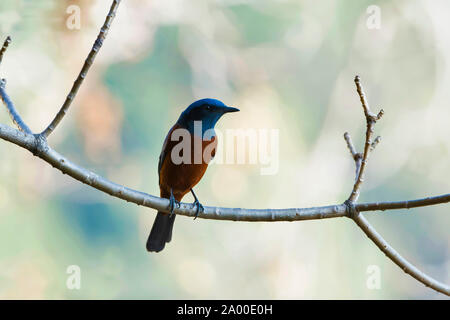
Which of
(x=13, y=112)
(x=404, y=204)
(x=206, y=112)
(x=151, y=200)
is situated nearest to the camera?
(x=404, y=204)

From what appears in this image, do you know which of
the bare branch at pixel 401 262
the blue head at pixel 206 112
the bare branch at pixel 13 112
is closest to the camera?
the bare branch at pixel 13 112

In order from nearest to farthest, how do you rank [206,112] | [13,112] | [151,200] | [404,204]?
[404,204]
[13,112]
[151,200]
[206,112]

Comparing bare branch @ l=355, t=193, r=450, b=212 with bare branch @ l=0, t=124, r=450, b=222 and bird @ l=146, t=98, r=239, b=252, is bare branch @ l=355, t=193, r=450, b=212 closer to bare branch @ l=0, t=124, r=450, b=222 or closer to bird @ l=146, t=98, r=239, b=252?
bare branch @ l=0, t=124, r=450, b=222

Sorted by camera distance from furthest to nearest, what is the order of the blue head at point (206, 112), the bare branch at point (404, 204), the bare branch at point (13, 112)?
the blue head at point (206, 112), the bare branch at point (13, 112), the bare branch at point (404, 204)

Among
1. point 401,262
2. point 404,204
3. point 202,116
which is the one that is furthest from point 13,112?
point 401,262

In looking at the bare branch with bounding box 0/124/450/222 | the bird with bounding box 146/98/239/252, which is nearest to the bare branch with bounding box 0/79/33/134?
the bare branch with bounding box 0/124/450/222

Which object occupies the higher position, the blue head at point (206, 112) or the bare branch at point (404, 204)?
the blue head at point (206, 112)

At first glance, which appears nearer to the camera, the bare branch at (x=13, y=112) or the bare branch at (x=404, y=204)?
the bare branch at (x=404, y=204)

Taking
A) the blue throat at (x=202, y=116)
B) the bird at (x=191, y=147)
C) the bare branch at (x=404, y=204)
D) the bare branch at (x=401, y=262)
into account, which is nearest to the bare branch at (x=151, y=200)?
the bare branch at (x=404, y=204)

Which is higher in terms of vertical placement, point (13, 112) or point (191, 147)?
point (191, 147)

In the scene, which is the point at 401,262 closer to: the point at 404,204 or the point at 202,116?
the point at 404,204

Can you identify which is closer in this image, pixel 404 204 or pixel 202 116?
pixel 404 204

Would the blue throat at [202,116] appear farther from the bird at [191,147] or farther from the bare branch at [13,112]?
the bare branch at [13,112]

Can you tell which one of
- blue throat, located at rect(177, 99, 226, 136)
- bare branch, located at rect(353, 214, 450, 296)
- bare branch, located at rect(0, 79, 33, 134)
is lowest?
bare branch, located at rect(353, 214, 450, 296)
